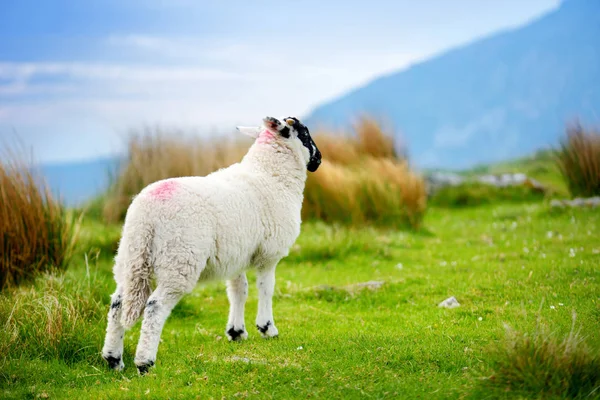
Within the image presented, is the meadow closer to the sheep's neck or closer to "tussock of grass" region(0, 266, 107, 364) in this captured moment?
"tussock of grass" region(0, 266, 107, 364)

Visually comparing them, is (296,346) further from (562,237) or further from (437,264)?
(562,237)

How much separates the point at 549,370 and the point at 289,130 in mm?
4248

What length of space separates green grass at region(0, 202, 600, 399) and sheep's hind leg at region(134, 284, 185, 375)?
0.29 metres

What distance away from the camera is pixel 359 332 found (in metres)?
7.63

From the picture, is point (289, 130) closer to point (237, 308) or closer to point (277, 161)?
point (277, 161)

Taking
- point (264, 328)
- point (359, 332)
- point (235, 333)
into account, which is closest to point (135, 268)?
point (235, 333)

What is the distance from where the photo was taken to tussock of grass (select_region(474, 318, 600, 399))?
4.89 m

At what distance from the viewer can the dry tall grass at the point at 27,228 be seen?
9219mm

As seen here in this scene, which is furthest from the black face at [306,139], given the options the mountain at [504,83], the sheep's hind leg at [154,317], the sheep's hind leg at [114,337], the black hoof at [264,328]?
the mountain at [504,83]

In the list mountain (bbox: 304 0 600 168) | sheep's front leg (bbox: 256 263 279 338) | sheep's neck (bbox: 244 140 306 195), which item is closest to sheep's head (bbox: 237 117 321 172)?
sheep's neck (bbox: 244 140 306 195)

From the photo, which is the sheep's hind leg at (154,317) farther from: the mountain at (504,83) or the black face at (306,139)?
the mountain at (504,83)

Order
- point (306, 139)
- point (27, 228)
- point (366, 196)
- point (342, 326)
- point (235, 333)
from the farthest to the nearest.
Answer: point (366, 196) < point (27, 228) < point (342, 326) < point (306, 139) < point (235, 333)

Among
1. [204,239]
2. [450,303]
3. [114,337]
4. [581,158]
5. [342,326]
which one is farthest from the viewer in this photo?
[581,158]

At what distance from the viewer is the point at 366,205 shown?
1543cm
